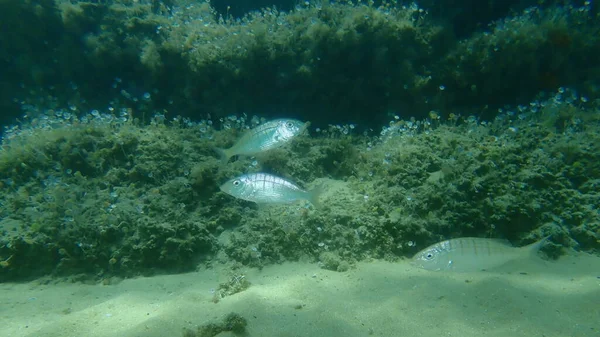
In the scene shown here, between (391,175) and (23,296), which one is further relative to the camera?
(391,175)

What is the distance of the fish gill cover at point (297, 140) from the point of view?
179 inches

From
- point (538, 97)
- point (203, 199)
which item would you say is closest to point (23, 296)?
point (203, 199)

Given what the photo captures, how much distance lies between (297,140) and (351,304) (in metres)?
3.77

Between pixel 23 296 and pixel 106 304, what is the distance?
1604 millimetres

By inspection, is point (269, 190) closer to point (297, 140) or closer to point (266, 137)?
point (266, 137)

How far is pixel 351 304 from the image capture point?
3.55 meters

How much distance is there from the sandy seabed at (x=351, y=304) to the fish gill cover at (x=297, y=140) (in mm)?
416

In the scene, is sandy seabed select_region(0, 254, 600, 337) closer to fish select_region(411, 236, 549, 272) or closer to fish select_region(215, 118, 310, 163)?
fish select_region(411, 236, 549, 272)

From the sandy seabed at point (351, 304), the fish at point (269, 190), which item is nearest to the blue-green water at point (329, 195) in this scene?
the sandy seabed at point (351, 304)

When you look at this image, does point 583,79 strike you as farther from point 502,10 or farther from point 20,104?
point 20,104

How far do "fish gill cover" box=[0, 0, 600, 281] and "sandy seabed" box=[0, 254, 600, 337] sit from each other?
42 centimetres

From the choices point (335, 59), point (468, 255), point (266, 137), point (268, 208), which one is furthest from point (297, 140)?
point (468, 255)

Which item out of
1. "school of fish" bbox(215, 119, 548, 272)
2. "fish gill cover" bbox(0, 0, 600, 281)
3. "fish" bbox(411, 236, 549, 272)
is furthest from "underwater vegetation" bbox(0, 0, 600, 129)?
"fish" bbox(411, 236, 549, 272)

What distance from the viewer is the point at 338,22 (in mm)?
8406
